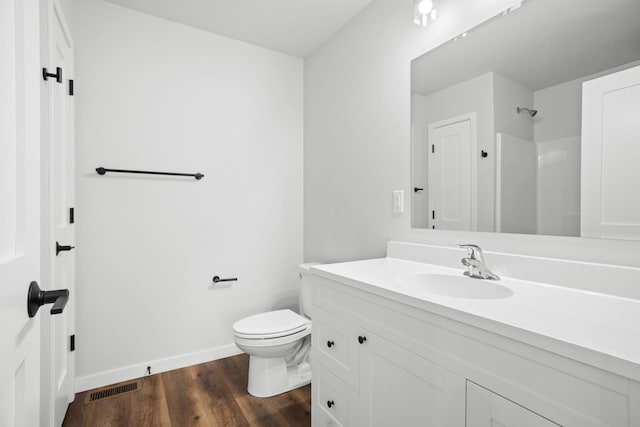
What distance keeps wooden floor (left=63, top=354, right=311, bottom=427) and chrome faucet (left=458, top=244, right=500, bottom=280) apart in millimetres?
1114

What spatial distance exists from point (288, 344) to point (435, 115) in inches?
57.6

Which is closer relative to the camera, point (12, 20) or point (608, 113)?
point (12, 20)

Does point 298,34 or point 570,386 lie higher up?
point 298,34

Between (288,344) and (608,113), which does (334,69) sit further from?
(288,344)

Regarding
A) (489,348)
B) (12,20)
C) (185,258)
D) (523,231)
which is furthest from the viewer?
(185,258)

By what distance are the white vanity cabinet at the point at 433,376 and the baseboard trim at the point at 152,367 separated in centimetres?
110

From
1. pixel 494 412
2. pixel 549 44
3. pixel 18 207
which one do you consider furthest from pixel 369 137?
pixel 18 207

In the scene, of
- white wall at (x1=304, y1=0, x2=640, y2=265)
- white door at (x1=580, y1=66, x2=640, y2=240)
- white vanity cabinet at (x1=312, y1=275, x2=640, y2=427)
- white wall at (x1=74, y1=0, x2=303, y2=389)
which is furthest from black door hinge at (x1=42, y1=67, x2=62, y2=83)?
white door at (x1=580, y1=66, x2=640, y2=240)

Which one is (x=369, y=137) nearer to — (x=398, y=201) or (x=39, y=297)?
(x=398, y=201)

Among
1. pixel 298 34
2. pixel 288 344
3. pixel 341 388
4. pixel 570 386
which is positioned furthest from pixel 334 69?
pixel 570 386

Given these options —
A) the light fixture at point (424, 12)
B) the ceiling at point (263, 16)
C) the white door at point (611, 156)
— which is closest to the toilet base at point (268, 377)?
the white door at point (611, 156)

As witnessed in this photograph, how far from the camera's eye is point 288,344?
1.76 m

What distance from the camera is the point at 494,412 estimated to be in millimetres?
715

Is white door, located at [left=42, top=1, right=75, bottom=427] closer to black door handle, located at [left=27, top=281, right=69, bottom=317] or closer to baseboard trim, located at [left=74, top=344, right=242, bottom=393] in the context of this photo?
baseboard trim, located at [left=74, top=344, right=242, bottom=393]
